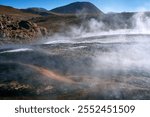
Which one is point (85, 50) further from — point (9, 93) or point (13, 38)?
point (13, 38)

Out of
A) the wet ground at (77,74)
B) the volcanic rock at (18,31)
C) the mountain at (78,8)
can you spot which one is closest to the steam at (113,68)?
the wet ground at (77,74)

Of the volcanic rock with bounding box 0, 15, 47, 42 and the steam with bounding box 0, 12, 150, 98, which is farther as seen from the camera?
the volcanic rock with bounding box 0, 15, 47, 42

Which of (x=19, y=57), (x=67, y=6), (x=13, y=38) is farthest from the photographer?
(x=67, y=6)

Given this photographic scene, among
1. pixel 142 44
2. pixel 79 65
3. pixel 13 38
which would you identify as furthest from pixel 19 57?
pixel 13 38

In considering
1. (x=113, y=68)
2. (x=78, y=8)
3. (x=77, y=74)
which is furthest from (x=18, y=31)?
(x=78, y=8)

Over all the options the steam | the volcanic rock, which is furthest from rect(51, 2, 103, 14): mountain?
the steam

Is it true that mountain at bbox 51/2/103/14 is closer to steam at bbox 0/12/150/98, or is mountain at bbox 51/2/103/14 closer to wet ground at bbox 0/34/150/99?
steam at bbox 0/12/150/98

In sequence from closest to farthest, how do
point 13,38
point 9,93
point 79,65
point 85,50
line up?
point 9,93
point 79,65
point 85,50
point 13,38

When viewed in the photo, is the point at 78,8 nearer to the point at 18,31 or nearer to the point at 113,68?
the point at 18,31

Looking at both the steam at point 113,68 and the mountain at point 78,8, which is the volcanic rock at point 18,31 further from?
the mountain at point 78,8
